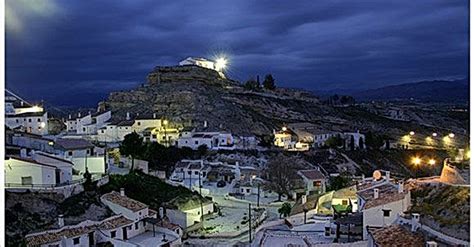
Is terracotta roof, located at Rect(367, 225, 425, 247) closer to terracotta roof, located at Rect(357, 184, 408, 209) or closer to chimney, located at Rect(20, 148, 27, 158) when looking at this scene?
terracotta roof, located at Rect(357, 184, 408, 209)

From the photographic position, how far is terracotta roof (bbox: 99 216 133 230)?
5.96 m

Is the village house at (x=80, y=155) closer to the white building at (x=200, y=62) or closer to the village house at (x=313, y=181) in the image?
the village house at (x=313, y=181)

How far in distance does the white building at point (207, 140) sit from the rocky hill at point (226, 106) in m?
1.17

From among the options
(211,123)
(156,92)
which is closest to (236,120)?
(211,123)

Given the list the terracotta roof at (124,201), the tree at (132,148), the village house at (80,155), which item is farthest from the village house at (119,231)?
the tree at (132,148)

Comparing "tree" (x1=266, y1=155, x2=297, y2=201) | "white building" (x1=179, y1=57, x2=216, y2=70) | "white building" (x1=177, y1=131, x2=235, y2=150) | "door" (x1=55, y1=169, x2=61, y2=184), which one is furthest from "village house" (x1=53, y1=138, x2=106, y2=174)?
"white building" (x1=179, y1=57, x2=216, y2=70)

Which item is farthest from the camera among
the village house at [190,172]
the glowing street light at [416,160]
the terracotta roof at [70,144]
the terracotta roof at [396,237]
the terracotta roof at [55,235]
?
the glowing street light at [416,160]

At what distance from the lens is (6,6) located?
1.59 m

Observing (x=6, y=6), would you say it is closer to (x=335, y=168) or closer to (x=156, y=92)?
(x=335, y=168)

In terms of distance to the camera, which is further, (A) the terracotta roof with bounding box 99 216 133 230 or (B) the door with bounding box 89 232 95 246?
(A) the terracotta roof with bounding box 99 216 133 230

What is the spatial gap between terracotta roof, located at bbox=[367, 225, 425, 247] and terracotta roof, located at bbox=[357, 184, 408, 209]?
0.59 meters

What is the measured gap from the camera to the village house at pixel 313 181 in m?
9.14

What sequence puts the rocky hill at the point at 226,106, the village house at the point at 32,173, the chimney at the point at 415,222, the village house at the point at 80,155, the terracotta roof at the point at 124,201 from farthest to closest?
the rocky hill at the point at 226,106, the village house at the point at 80,155, the terracotta roof at the point at 124,201, the village house at the point at 32,173, the chimney at the point at 415,222

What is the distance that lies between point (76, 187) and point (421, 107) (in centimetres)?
1426
